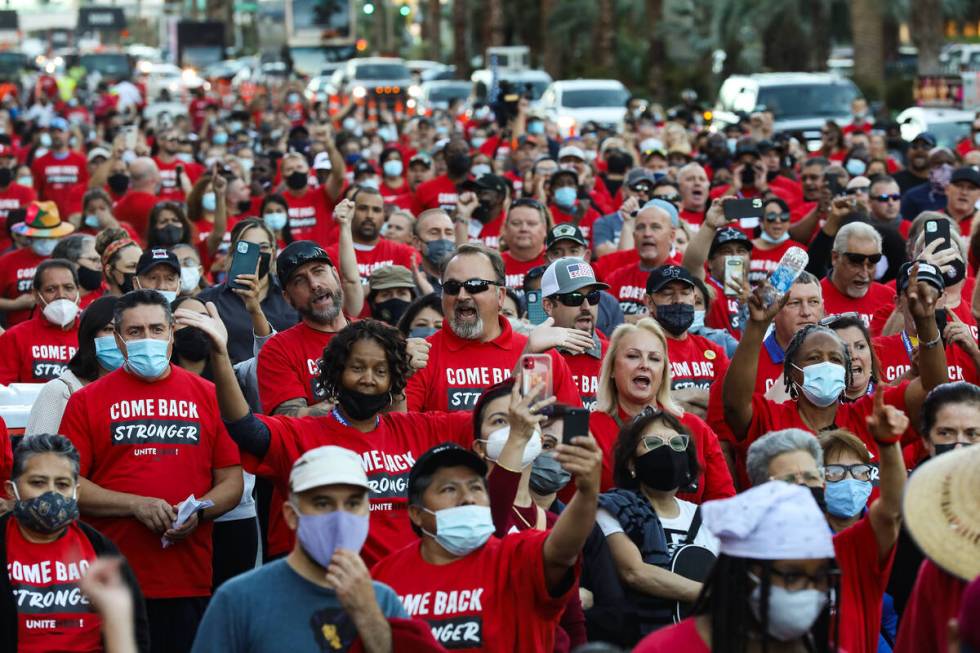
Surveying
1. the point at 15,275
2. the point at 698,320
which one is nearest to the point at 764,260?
the point at 698,320

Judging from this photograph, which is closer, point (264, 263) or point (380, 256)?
point (264, 263)

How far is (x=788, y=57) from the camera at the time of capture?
47594 mm

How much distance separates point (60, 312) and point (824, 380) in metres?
4.27

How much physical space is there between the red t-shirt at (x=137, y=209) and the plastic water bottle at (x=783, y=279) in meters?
9.05

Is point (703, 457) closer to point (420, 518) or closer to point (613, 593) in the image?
point (613, 593)

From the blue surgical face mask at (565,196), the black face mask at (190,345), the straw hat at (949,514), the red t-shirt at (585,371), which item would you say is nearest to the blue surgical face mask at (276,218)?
the blue surgical face mask at (565,196)

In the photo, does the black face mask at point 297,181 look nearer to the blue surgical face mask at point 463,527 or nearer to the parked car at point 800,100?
the blue surgical face mask at point 463,527

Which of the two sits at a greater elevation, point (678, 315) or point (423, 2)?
point (423, 2)

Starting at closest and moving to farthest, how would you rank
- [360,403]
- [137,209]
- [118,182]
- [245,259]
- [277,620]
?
[277,620]
[360,403]
[245,259]
[137,209]
[118,182]

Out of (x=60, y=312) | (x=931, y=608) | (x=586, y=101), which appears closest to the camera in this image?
(x=931, y=608)

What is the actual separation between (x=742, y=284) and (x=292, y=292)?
2.31m

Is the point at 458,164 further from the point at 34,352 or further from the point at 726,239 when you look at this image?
the point at 34,352

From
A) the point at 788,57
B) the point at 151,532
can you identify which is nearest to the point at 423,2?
the point at 788,57

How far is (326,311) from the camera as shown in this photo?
27.8ft
